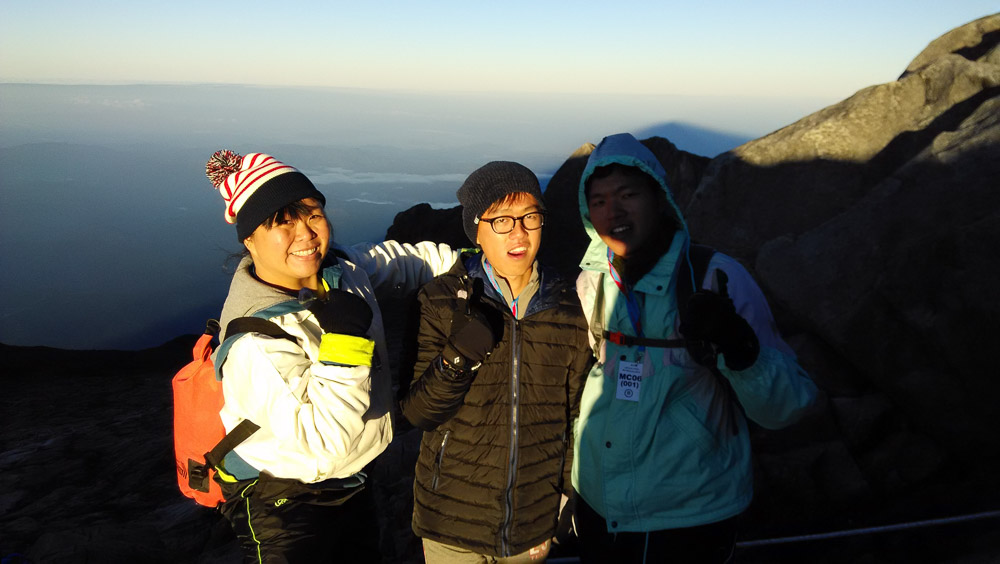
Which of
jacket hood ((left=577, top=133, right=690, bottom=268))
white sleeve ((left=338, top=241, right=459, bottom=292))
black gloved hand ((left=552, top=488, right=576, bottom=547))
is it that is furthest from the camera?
white sleeve ((left=338, top=241, right=459, bottom=292))

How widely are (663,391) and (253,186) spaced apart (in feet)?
7.20

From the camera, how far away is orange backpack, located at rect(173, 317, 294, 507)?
2855mm

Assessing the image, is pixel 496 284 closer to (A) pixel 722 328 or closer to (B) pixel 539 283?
(B) pixel 539 283

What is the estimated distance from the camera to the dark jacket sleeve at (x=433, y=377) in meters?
2.70

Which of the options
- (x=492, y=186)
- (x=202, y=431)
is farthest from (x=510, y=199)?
(x=202, y=431)

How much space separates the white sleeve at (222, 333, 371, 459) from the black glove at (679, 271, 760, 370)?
56.7 inches

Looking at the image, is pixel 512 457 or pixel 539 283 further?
pixel 539 283

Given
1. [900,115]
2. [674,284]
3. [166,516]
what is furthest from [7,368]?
[900,115]

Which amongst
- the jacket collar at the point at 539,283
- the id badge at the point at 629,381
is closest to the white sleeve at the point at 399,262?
the jacket collar at the point at 539,283

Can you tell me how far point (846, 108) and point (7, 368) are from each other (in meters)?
19.2

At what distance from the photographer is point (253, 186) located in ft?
9.65

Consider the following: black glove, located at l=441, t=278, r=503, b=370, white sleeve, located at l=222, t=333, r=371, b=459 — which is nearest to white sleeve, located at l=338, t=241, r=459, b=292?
white sleeve, located at l=222, t=333, r=371, b=459

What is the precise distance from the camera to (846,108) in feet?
26.5

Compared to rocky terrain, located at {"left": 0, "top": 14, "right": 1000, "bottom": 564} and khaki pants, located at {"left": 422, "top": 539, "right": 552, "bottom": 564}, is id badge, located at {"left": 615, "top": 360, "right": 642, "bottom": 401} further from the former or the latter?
rocky terrain, located at {"left": 0, "top": 14, "right": 1000, "bottom": 564}
